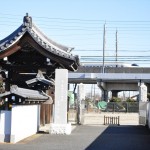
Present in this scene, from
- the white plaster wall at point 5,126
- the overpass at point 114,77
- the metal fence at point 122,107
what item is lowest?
the metal fence at point 122,107

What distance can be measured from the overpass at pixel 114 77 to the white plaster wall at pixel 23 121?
1465 inches

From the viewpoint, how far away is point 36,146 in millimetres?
14992

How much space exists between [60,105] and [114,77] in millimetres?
41534

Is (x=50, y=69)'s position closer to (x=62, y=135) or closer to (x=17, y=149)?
(x=62, y=135)

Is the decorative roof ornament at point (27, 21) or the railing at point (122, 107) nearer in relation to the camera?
the decorative roof ornament at point (27, 21)

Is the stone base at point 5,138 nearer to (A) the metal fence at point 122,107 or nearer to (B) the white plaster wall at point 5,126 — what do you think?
(B) the white plaster wall at point 5,126

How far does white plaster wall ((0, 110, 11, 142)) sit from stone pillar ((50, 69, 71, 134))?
474 cm

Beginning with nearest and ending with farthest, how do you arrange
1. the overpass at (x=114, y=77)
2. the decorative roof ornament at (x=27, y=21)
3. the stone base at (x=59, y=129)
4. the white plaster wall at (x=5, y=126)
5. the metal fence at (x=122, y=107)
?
the white plaster wall at (x=5, y=126), the stone base at (x=59, y=129), the decorative roof ornament at (x=27, y=21), the metal fence at (x=122, y=107), the overpass at (x=114, y=77)

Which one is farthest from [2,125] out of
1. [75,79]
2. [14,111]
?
[75,79]

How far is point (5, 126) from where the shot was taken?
16250 mm

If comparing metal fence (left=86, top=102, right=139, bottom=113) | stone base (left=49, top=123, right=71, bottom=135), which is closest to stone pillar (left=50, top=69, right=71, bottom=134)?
stone base (left=49, top=123, right=71, bottom=135)

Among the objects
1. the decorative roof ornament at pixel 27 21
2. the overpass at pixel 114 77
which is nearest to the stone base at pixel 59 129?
the decorative roof ornament at pixel 27 21

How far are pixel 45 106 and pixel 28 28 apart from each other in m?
8.09

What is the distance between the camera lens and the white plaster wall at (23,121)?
16.0 metres
